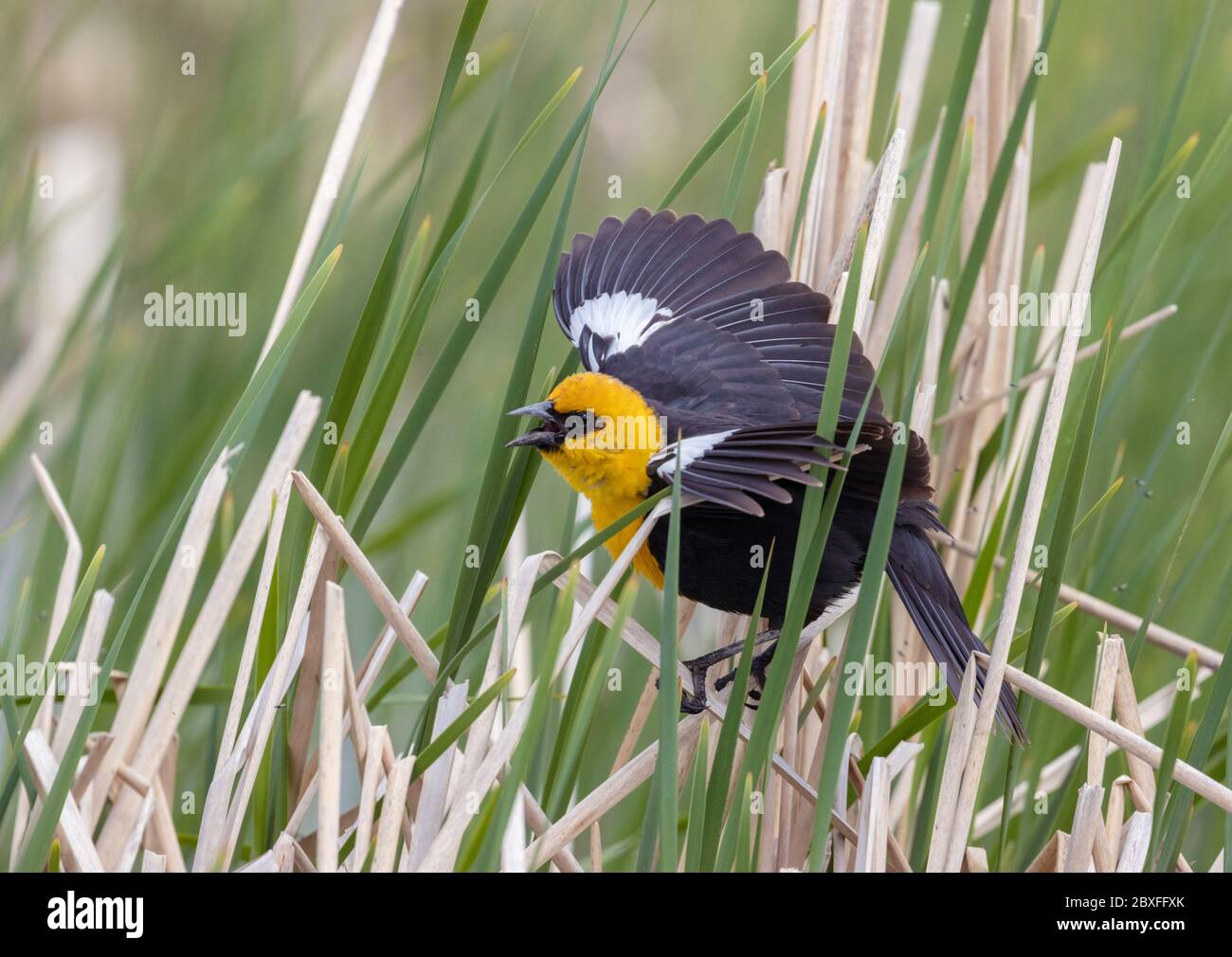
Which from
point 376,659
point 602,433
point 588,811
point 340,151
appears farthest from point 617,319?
point 588,811

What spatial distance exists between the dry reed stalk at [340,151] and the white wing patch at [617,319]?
0.61 meters

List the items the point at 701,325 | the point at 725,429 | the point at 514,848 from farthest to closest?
the point at 701,325 → the point at 725,429 → the point at 514,848

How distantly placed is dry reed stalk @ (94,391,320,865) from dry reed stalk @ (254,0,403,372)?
0.26 meters

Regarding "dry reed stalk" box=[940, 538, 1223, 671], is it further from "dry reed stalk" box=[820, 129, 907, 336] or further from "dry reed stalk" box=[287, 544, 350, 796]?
"dry reed stalk" box=[287, 544, 350, 796]

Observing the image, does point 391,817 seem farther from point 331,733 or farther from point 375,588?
point 375,588

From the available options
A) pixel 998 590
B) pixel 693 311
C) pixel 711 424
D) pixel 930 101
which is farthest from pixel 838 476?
pixel 930 101

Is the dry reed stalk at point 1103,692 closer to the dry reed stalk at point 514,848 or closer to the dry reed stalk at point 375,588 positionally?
the dry reed stalk at point 375,588

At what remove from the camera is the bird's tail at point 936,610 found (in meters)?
1.48

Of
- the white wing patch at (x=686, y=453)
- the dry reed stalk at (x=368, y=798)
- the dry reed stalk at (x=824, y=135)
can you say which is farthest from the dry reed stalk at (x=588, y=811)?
the dry reed stalk at (x=824, y=135)

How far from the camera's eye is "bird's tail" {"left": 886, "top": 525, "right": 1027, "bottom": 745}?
4.86 ft

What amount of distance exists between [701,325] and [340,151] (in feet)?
2.42

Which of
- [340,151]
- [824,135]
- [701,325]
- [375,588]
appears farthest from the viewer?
[701,325]

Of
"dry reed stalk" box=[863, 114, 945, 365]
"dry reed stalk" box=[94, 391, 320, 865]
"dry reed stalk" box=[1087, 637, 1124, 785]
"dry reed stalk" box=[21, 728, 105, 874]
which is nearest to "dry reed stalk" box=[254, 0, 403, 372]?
"dry reed stalk" box=[94, 391, 320, 865]

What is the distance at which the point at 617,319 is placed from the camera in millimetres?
2111
